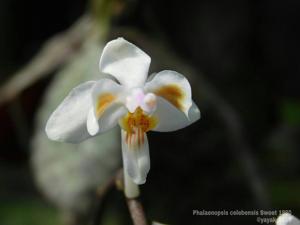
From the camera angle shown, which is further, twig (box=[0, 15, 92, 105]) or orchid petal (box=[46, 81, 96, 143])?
twig (box=[0, 15, 92, 105])

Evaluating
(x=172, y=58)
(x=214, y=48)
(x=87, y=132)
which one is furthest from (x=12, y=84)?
(x=87, y=132)

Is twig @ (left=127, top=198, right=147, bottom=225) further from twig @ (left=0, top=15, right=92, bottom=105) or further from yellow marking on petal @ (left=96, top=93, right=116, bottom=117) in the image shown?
twig @ (left=0, top=15, right=92, bottom=105)

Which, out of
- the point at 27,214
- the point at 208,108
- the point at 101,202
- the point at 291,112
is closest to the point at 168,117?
the point at 101,202

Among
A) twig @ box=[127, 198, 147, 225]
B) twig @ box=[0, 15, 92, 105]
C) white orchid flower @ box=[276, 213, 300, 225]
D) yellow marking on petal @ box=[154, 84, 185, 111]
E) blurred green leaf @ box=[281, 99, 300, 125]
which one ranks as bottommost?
white orchid flower @ box=[276, 213, 300, 225]

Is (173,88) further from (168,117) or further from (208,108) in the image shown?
(208,108)

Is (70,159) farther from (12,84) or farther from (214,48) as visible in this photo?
(214,48)

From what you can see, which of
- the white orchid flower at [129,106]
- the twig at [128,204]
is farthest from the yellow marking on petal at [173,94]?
the twig at [128,204]

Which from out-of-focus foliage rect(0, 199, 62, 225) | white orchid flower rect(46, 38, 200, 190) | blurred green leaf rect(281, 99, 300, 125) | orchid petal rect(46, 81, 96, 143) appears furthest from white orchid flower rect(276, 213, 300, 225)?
blurred green leaf rect(281, 99, 300, 125)

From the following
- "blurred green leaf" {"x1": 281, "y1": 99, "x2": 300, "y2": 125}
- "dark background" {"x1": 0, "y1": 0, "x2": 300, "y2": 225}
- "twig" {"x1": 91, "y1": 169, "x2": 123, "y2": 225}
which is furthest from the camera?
"blurred green leaf" {"x1": 281, "y1": 99, "x2": 300, "y2": 125}

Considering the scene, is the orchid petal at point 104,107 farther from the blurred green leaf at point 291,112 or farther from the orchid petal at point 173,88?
the blurred green leaf at point 291,112
